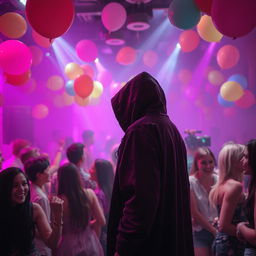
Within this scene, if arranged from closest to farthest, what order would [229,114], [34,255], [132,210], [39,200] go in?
1. [132,210]
2. [34,255]
3. [39,200]
4. [229,114]

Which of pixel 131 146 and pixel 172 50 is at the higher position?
pixel 131 146

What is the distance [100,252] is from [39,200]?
0.67m

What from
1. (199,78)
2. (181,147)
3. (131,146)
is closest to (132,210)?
(131,146)

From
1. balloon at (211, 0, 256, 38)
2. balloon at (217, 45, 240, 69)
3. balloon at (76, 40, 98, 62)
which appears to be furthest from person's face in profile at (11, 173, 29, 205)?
balloon at (217, 45, 240, 69)

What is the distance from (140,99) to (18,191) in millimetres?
1116

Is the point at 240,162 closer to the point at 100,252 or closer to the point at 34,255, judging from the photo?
the point at 100,252

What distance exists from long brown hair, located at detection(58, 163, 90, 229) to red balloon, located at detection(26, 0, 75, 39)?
1.27 metres

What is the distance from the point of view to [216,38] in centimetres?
429

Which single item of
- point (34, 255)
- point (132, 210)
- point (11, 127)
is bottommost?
point (11, 127)

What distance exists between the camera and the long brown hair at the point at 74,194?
2.65m

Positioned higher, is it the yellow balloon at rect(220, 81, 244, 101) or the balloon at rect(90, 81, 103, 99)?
the yellow balloon at rect(220, 81, 244, 101)

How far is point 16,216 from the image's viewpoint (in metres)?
2.15

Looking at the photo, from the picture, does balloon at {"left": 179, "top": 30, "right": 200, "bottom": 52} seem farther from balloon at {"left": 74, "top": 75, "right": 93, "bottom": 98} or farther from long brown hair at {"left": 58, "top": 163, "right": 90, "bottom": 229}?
long brown hair at {"left": 58, "top": 163, "right": 90, "bottom": 229}

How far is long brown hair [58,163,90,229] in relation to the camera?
104 inches
